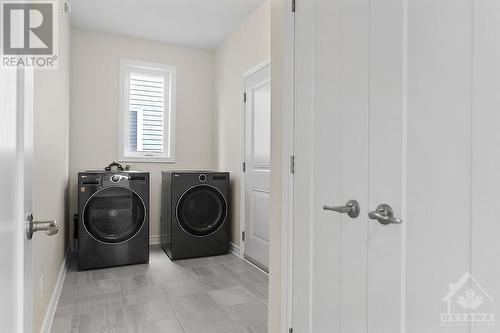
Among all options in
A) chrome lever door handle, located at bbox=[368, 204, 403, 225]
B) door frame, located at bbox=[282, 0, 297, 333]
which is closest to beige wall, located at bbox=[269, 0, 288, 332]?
door frame, located at bbox=[282, 0, 297, 333]

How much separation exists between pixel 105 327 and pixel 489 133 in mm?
2267

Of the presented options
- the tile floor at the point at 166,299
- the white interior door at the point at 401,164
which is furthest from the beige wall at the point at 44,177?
the white interior door at the point at 401,164

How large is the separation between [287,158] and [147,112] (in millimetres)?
3184

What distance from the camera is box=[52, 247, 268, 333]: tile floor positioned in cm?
207

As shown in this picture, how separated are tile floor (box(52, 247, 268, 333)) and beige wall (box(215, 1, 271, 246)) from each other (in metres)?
0.84

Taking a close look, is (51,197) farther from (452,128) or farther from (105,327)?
(452,128)

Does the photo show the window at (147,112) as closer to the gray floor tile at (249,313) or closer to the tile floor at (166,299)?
the tile floor at (166,299)

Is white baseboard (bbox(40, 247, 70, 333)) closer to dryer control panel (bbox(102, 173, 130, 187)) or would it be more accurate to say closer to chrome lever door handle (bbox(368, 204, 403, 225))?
dryer control panel (bbox(102, 173, 130, 187))


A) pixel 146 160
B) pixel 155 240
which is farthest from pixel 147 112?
pixel 155 240

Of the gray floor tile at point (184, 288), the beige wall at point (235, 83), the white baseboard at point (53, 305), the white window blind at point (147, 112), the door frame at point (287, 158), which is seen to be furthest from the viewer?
the white window blind at point (147, 112)

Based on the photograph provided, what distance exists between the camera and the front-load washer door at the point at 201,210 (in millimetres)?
3533

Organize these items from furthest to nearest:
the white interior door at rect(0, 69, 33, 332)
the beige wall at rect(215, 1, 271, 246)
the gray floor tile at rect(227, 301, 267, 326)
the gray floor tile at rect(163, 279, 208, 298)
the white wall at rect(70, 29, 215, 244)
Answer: the white wall at rect(70, 29, 215, 244) < the beige wall at rect(215, 1, 271, 246) < the gray floor tile at rect(163, 279, 208, 298) < the gray floor tile at rect(227, 301, 267, 326) < the white interior door at rect(0, 69, 33, 332)

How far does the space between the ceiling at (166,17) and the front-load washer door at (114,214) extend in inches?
74.5

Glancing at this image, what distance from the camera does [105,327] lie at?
6.65 ft
